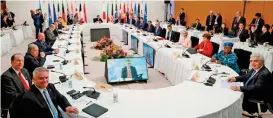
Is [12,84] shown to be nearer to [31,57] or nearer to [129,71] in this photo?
[31,57]

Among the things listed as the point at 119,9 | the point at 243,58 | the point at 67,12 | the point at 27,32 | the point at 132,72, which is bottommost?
the point at 132,72

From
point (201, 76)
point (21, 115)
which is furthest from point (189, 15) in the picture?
point (21, 115)

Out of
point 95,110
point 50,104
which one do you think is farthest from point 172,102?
point 50,104

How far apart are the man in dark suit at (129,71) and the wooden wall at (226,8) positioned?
5284 mm

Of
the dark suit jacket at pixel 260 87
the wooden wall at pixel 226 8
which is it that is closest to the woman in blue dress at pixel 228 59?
the dark suit jacket at pixel 260 87

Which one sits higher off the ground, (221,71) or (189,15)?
(189,15)

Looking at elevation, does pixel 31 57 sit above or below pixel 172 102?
above

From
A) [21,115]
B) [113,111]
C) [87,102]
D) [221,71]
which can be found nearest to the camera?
[21,115]

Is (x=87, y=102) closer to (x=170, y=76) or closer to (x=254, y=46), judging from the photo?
(x=170, y=76)

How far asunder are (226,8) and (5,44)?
830cm

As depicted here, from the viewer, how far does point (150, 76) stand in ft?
19.6

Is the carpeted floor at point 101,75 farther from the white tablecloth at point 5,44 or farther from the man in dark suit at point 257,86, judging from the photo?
the man in dark suit at point 257,86

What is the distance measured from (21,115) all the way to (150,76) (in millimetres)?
3890

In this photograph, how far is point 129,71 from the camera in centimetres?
525
